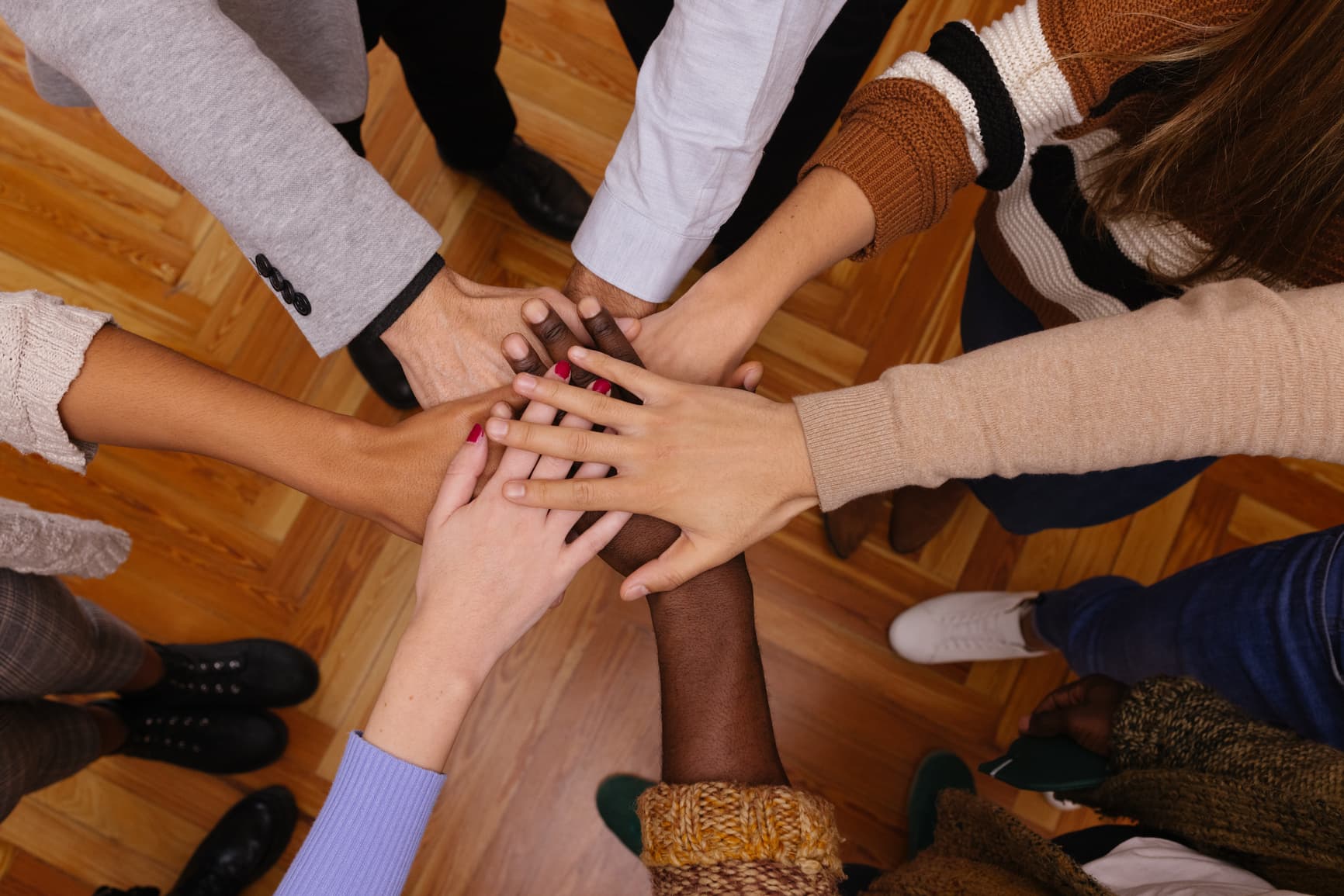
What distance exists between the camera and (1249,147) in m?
0.68

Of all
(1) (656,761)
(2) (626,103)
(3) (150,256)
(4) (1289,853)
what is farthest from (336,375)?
(4) (1289,853)

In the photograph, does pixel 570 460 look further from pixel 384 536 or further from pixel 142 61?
pixel 384 536

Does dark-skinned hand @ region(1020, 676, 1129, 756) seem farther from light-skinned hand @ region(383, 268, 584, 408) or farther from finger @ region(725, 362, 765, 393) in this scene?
light-skinned hand @ region(383, 268, 584, 408)

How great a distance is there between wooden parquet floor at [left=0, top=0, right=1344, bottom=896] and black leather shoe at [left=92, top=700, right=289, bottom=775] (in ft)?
0.22

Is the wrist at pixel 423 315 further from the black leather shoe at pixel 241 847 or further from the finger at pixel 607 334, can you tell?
the black leather shoe at pixel 241 847

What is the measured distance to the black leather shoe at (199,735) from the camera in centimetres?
133

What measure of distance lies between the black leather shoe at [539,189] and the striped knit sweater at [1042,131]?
0.79 m

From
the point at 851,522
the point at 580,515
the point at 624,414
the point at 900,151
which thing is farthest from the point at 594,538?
the point at 851,522

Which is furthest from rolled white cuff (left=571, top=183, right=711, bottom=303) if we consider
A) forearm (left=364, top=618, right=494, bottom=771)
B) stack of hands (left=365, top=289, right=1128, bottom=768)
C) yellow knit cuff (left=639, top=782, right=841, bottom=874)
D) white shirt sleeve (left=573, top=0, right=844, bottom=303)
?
yellow knit cuff (left=639, top=782, right=841, bottom=874)

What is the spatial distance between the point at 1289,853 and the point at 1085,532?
0.89 metres

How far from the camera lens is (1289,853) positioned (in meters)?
0.71

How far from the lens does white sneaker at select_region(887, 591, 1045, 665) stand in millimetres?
1351

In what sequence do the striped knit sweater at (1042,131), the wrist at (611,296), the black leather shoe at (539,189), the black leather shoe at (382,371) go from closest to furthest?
the striped knit sweater at (1042,131)
the wrist at (611,296)
the black leather shoe at (382,371)
the black leather shoe at (539,189)

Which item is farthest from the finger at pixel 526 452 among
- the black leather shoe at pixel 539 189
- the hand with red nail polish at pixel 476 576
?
the black leather shoe at pixel 539 189
